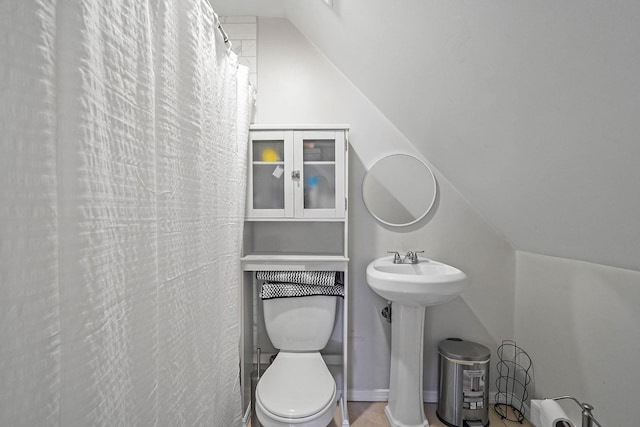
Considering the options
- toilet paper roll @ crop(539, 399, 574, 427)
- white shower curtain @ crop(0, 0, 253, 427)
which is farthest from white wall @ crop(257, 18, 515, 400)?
toilet paper roll @ crop(539, 399, 574, 427)

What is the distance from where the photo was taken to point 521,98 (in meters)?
0.98

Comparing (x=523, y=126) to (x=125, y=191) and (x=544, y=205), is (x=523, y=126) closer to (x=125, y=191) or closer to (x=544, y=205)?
(x=544, y=205)

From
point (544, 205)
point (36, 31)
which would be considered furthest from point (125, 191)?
point (544, 205)

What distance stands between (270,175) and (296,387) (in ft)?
3.55

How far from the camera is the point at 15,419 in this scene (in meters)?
0.46

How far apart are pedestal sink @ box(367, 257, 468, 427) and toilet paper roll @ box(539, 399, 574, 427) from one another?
59cm

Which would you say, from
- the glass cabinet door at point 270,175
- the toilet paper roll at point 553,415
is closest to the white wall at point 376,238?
the glass cabinet door at point 270,175

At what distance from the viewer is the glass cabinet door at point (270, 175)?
1.77 meters

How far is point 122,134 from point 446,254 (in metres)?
1.79

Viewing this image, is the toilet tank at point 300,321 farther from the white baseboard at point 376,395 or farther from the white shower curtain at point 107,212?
the white shower curtain at point 107,212

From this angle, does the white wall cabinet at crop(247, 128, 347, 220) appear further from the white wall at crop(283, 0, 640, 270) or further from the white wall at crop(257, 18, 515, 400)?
the white wall at crop(283, 0, 640, 270)

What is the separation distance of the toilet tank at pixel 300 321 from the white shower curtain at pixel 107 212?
0.61m

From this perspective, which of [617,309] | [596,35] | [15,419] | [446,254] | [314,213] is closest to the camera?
[15,419]

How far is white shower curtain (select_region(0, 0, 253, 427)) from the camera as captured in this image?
468mm
